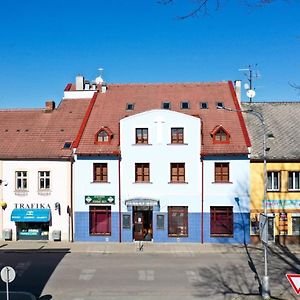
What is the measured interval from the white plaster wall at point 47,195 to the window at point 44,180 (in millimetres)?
270

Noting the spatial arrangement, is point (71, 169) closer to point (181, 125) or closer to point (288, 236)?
point (181, 125)

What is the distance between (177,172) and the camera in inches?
1147

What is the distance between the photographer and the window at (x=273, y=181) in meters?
29.0

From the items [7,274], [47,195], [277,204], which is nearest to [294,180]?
[277,204]

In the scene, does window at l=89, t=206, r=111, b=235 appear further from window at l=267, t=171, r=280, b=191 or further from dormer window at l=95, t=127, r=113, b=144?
window at l=267, t=171, r=280, b=191

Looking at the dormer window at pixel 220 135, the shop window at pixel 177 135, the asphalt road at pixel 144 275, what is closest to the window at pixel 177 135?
the shop window at pixel 177 135

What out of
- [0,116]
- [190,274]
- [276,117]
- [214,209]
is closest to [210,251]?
[214,209]

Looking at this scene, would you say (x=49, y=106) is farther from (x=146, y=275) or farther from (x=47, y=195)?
(x=146, y=275)

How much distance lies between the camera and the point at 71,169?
1166 inches

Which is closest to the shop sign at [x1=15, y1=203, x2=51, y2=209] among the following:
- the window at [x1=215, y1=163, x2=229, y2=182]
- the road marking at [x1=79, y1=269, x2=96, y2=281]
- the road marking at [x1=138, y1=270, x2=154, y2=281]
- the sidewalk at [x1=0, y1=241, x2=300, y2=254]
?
the sidewalk at [x1=0, y1=241, x2=300, y2=254]

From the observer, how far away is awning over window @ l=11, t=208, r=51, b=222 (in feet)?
95.7

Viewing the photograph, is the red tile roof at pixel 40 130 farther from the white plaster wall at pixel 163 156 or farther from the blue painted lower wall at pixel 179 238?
the blue painted lower wall at pixel 179 238

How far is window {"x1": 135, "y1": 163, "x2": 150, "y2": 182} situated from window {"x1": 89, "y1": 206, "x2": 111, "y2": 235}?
2.92m

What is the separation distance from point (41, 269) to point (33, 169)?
894 cm
